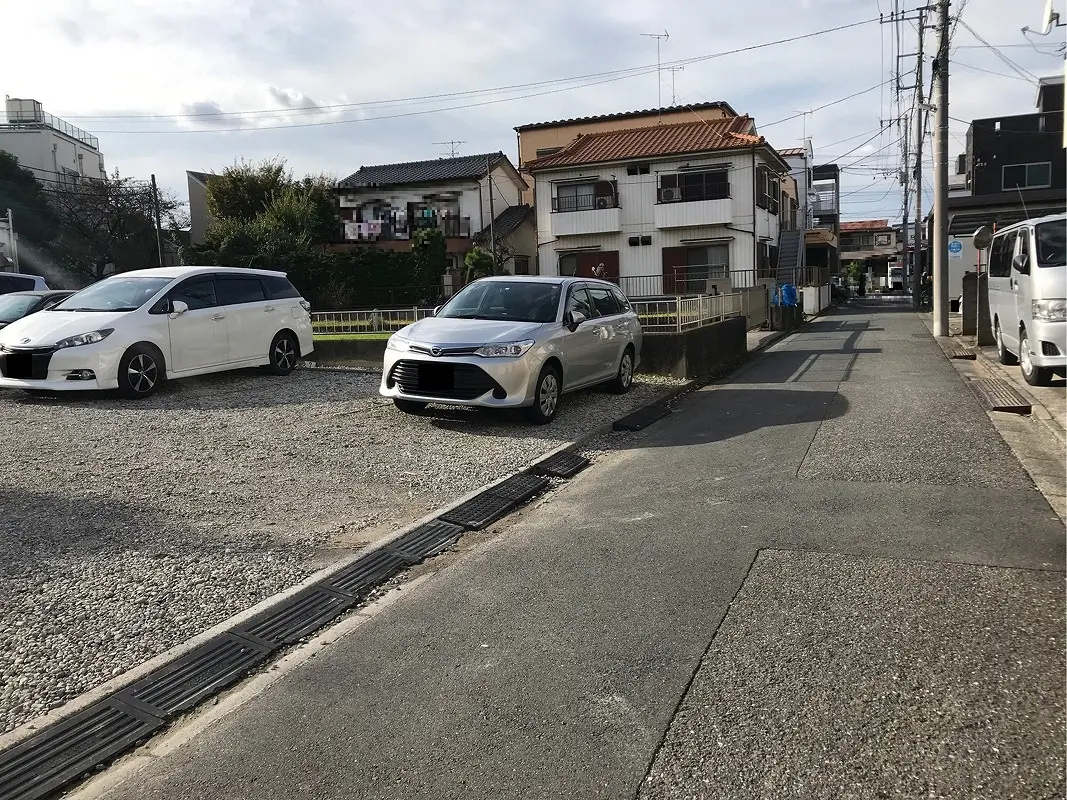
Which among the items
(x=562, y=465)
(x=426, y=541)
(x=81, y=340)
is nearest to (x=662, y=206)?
(x=81, y=340)

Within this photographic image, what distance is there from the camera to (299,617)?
3967mm

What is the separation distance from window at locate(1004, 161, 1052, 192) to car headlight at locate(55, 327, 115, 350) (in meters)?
41.2

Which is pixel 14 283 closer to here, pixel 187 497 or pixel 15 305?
pixel 15 305

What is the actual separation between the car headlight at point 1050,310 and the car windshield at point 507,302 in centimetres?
525

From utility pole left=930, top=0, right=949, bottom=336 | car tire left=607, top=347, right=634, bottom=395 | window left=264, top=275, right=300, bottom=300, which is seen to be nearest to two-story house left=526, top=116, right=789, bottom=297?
utility pole left=930, top=0, right=949, bottom=336

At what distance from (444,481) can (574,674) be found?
3.28 metres

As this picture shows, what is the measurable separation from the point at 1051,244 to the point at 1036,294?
84 cm

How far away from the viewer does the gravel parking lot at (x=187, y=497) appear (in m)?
3.75

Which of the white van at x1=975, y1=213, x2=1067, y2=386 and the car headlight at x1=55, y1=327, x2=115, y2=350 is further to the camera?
the car headlight at x1=55, y1=327, x2=115, y2=350

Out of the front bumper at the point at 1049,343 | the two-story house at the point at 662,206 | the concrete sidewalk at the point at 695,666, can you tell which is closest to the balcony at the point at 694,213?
the two-story house at the point at 662,206

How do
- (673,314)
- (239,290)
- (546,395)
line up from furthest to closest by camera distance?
1. (673,314)
2. (239,290)
3. (546,395)

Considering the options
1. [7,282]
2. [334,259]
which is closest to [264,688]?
[7,282]

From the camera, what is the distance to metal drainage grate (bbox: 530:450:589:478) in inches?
269

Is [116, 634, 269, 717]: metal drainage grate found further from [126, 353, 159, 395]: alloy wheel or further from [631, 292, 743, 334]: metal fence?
[631, 292, 743, 334]: metal fence
